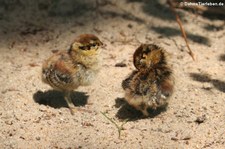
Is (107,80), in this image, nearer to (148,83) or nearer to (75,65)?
(75,65)

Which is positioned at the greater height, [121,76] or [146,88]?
[146,88]

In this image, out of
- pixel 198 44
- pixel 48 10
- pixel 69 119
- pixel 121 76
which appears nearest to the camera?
pixel 69 119

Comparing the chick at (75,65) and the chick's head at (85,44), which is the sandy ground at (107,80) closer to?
the chick at (75,65)

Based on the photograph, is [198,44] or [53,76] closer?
[53,76]

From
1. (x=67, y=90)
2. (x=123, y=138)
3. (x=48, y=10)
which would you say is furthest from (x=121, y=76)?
(x=48, y=10)

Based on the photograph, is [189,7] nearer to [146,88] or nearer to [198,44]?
[198,44]

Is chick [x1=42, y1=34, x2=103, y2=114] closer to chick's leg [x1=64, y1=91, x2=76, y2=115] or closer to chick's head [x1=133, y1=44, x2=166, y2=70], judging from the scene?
chick's leg [x1=64, y1=91, x2=76, y2=115]

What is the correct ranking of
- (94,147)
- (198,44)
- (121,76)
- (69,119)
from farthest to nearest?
(198,44) < (121,76) < (69,119) < (94,147)

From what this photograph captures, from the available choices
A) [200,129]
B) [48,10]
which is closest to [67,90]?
[200,129]
